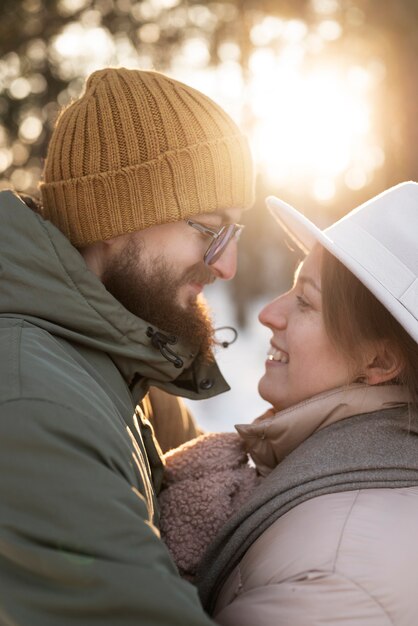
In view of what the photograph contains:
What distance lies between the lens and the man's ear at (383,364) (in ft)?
6.41

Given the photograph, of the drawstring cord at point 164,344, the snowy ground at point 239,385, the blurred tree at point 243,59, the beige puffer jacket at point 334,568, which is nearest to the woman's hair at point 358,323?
the beige puffer jacket at point 334,568

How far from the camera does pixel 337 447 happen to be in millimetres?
1833

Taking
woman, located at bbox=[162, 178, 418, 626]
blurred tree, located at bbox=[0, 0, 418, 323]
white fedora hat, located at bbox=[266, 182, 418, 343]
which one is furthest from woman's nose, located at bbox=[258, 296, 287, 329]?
blurred tree, located at bbox=[0, 0, 418, 323]

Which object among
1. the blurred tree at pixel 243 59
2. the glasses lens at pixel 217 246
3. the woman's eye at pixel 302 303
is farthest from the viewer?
the blurred tree at pixel 243 59

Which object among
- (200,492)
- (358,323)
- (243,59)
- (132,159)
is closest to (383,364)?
(358,323)

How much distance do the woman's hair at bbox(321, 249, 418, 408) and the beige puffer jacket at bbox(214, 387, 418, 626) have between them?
0.35 m

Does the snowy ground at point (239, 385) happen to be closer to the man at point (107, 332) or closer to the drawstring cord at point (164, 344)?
the man at point (107, 332)

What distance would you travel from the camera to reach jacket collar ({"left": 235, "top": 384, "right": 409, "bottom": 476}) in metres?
1.99

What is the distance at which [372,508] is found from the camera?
1646 millimetres

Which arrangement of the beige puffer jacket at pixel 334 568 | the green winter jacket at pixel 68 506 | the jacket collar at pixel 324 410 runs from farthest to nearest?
the jacket collar at pixel 324 410
the beige puffer jacket at pixel 334 568
the green winter jacket at pixel 68 506

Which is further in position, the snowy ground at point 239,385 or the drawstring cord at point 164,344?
the snowy ground at point 239,385

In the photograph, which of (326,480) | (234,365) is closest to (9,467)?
(326,480)

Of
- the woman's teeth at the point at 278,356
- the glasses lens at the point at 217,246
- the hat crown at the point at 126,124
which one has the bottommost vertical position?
the woman's teeth at the point at 278,356

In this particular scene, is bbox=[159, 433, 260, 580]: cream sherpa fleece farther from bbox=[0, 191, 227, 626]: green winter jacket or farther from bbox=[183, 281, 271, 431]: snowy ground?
bbox=[183, 281, 271, 431]: snowy ground
